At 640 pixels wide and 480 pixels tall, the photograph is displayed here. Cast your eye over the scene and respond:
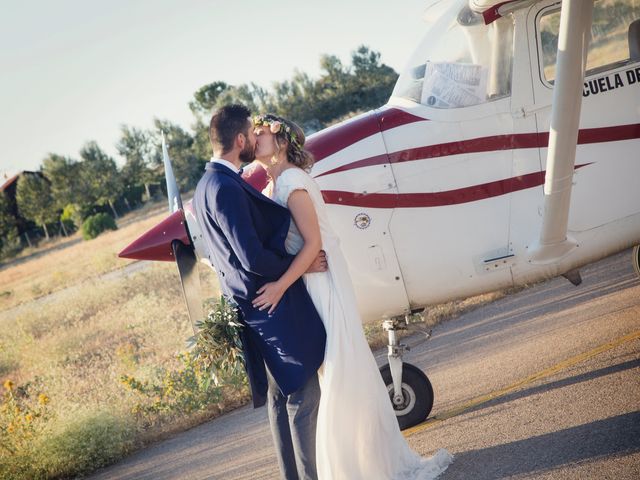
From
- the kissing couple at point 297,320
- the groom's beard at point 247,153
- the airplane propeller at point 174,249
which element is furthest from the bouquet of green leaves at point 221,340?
the groom's beard at point 247,153

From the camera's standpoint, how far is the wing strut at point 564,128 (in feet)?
11.1

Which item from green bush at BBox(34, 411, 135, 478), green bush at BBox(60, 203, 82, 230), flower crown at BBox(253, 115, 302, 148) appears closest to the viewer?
flower crown at BBox(253, 115, 302, 148)

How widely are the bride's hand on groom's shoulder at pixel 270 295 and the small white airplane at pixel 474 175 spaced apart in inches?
32.1

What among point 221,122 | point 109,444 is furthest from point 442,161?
point 109,444

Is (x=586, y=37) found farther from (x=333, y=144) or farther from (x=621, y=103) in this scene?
(x=333, y=144)

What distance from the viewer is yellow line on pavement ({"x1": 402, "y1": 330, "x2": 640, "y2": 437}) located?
4.56 m

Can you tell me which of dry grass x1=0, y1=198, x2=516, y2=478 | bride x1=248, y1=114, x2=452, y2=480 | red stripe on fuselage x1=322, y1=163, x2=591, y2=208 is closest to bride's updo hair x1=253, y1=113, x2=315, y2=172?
bride x1=248, y1=114, x2=452, y2=480

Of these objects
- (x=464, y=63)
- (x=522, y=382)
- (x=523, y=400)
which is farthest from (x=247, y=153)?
(x=522, y=382)

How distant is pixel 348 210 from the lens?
160 inches

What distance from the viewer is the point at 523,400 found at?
4465 millimetres

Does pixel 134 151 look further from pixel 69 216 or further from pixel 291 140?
pixel 291 140

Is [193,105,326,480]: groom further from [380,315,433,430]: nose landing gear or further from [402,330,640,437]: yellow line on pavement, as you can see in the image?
[402,330,640,437]: yellow line on pavement

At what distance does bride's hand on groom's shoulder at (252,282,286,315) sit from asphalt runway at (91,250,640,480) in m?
1.42

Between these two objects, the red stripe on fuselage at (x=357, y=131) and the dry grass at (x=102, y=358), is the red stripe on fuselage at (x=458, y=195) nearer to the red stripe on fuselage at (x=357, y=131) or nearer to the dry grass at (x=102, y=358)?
the red stripe on fuselage at (x=357, y=131)
